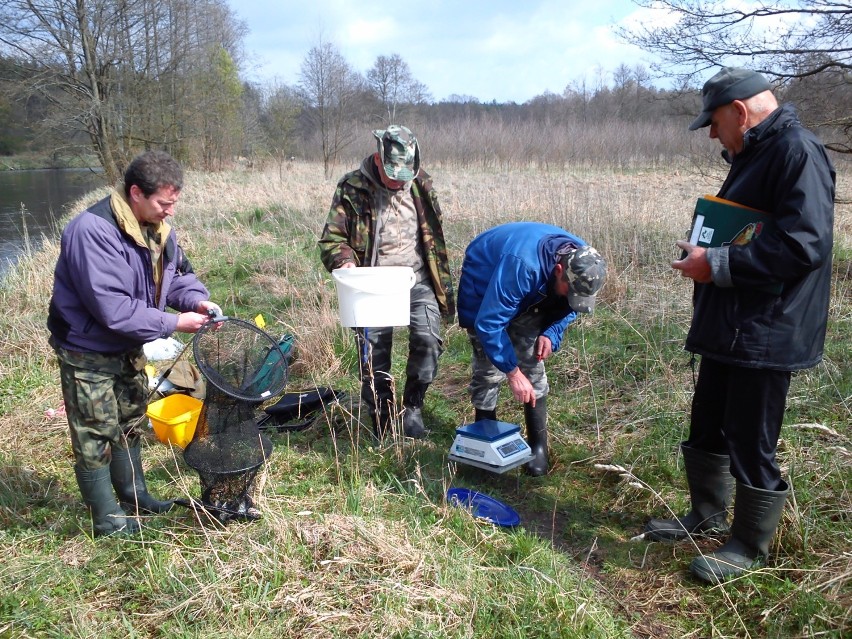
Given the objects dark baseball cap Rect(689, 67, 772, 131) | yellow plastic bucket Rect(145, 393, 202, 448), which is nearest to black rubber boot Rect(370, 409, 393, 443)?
yellow plastic bucket Rect(145, 393, 202, 448)

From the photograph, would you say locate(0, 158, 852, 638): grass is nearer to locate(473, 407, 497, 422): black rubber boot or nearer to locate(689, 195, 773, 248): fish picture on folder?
locate(473, 407, 497, 422): black rubber boot

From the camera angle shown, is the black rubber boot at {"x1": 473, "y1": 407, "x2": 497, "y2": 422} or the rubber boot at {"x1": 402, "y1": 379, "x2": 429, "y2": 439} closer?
the black rubber boot at {"x1": 473, "y1": 407, "x2": 497, "y2": 422}

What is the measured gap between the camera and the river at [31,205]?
12126 millimetres

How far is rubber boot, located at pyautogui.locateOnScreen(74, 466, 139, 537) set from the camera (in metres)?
2.79

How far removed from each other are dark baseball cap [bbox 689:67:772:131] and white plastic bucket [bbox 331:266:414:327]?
1693 millimetres

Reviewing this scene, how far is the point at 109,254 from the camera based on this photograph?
2.57 metres

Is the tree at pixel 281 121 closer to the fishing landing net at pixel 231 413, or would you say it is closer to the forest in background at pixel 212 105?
the forest in background at pixel 212 105

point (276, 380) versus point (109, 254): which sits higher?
point (109, 254)

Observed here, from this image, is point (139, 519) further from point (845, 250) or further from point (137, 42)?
point (137, 42)

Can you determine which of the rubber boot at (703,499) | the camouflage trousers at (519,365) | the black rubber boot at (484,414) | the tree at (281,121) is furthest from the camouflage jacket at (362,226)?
the tree at (281,121)

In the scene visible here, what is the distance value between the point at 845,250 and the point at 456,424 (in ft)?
17.4

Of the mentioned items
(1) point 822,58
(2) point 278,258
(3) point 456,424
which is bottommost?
(3) point 456,424

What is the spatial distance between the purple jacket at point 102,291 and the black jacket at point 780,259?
2322mm

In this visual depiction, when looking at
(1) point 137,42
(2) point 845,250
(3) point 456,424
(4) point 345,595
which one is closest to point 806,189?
(4) point 345,595
